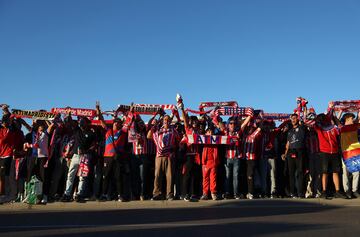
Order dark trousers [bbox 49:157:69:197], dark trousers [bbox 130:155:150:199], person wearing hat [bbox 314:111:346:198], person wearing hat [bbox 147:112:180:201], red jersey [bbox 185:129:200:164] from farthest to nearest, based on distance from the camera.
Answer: dark trousers [bbox 49:157:69:197] < dark trousers [bbox 130:155:150:199] < red jersey [bbox 185:129:200:164] < person wearing hat [bbox 147:112:180:201] < person wearing hat [bbox 314:111:346:198]

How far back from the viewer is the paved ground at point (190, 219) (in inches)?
284

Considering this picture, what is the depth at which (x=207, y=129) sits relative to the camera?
505 inches

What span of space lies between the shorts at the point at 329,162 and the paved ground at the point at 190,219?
0.85m

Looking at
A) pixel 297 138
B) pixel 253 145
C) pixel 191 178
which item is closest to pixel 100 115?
pixel 191 178

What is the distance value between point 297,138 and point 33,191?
7.28 m

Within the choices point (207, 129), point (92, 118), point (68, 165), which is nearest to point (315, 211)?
point (207, 129)

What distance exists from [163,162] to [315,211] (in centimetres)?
426

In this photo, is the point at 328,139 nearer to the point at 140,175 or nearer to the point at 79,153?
the point at 140,175

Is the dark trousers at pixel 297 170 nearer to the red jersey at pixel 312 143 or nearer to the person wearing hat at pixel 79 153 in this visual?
the red jersey at pixel 312 143

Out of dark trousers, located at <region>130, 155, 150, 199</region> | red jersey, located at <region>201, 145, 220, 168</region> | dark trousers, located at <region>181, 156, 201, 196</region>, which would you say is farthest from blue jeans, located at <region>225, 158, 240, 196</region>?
dark trousers, located at <region>130, 155, 150, 199</region>

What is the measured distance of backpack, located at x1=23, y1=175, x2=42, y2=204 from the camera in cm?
1180

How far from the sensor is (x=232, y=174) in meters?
12.4

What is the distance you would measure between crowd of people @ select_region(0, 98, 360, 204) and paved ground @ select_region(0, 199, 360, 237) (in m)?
0.62

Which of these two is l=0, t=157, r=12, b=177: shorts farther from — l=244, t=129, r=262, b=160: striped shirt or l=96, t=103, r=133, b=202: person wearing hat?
l=244, t=129, r=262, b=160: striped shirt
